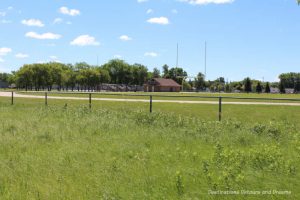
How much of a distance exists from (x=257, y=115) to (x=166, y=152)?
13918mm

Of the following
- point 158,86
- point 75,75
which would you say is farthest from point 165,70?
point 75,75

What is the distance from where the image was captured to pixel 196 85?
178m

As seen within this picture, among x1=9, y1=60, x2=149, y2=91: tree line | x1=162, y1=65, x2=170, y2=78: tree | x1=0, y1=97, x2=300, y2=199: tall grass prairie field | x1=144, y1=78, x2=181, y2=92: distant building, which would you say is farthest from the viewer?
x1=162, y1=65, x2=170, y2=78: tree

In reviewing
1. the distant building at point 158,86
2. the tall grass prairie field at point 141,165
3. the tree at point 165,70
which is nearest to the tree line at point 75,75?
the tree at point 165,70

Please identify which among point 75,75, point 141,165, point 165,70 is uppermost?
point 165,70

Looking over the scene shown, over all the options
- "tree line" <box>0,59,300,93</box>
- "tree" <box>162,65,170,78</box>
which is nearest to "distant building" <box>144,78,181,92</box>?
"tree line" <box>0,59,300,93</box>

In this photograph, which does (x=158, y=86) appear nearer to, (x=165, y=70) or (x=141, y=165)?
(x=165, y=70)

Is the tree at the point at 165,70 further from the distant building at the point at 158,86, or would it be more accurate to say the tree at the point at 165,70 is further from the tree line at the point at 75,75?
the distant building at the point at 158,86

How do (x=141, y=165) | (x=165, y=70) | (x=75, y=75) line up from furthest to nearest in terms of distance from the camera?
(x=165, y=70), (x=75, y=75), (x=141, y=165)

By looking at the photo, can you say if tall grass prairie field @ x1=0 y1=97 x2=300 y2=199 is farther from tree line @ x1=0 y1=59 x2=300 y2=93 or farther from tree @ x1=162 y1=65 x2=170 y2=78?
tree @ x1=162 y1=65 x2=170 y2=78

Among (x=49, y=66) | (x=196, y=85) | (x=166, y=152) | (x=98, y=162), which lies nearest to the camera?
(x=98, y=162)

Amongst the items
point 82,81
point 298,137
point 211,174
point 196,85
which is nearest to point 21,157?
point 211,174

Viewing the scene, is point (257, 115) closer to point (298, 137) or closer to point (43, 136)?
point (298, 137)

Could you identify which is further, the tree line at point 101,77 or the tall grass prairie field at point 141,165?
the tree line at point 101,77
